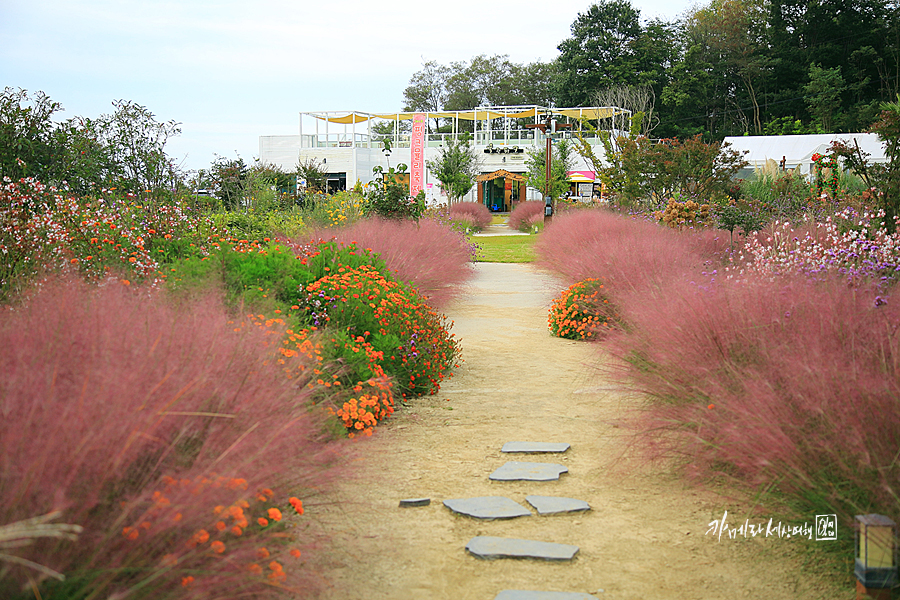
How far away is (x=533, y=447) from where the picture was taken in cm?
430

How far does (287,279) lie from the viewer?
5555 mm

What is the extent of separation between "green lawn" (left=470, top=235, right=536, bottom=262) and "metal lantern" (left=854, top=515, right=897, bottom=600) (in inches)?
500

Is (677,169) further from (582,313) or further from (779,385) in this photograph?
(779,385)

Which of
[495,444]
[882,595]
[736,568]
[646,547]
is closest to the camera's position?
[882,595]

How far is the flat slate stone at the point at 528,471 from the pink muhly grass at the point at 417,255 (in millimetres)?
3893

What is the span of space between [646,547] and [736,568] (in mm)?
359

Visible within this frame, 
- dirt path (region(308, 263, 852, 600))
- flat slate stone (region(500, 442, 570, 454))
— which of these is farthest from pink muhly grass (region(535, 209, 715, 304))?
flat slate stone (region(500, 442, 570, 454))

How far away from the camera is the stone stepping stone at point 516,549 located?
2959 mm

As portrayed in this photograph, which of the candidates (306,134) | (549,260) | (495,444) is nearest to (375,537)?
(495,444)

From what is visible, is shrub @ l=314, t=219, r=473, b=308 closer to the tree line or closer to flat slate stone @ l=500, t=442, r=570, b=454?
flat slate stone @ l=500, t=442, r=570, b=454

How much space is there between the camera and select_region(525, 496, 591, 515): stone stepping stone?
341 centimetres

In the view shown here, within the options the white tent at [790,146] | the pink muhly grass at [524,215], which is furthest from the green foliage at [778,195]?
the pink muhly grass at [524,215]

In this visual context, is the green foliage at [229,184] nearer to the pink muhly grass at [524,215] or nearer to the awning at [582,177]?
the pink muhly grass at [524,215]

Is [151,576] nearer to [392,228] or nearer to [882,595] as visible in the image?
[882,595]
